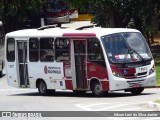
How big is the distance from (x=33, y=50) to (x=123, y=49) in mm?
5063

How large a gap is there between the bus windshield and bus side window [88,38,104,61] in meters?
0.32

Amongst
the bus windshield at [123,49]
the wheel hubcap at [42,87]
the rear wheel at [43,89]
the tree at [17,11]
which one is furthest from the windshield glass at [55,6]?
the bus windshield at [123,49]

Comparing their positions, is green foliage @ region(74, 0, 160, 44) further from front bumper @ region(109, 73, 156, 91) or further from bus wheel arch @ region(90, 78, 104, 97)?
front bumper @ region(109, 73, 156, 91)

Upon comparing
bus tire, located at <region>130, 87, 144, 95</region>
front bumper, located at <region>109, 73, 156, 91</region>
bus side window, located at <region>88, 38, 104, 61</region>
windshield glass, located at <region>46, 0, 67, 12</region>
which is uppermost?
windshield glass, located at <region>46, 0, 67, 12</region>

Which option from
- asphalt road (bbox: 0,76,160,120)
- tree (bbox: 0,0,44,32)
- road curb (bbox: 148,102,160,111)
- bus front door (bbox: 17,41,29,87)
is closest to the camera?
road curb (bbox: 148,102,160,111)

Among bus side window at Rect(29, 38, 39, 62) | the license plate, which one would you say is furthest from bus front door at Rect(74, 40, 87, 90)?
bus side window at Rect(29, 38, 39, 62)

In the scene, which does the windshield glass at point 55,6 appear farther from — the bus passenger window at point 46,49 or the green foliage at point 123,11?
the bus passenger window at point 46,49

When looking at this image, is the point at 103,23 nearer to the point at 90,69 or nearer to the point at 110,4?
the point at 110,4

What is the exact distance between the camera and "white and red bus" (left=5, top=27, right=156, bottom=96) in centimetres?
2641

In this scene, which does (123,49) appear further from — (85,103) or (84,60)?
(85,103)

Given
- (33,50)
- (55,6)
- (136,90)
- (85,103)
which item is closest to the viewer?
(85,103)

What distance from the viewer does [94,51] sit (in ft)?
88.9

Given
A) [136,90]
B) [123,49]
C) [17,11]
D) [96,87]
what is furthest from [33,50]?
[17,11]

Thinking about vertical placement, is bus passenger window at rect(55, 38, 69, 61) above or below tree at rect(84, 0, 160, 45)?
below
